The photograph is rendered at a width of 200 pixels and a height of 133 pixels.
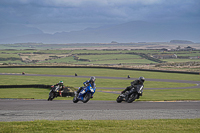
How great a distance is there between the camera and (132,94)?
21797 millimetres

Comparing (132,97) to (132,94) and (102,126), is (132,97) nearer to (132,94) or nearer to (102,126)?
(132,94)

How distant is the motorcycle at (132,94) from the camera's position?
2110 centimetres

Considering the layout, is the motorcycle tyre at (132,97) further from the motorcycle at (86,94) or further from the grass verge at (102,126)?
the grass verge at (102,126)

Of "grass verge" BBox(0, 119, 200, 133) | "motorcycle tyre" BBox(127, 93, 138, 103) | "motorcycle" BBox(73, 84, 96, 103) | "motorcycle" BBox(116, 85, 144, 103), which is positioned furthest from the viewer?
"motorcycle tyre" BBox(127, 93, 138, 103)

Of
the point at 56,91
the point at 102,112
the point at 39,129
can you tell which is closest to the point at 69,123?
the point at 39,129

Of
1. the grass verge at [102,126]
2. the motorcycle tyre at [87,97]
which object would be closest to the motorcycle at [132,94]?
the motorcycle tyre at [87,97]

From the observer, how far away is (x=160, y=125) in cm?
1352

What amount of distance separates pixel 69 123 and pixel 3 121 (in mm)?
3396

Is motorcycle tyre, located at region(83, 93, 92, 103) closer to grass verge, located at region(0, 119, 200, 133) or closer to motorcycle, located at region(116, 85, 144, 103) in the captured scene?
motorcycle, located at region(116, 85, 144, 103)

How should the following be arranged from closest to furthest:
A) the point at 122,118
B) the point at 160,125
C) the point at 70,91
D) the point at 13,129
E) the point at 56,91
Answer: the point at 13,129 → the point at 160,125 → the point at 122,118 → the point at 56,91 → the point at 70,91

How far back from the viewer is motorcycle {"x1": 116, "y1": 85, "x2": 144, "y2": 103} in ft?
69.2

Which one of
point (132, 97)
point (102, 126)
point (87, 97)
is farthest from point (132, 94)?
point (102, 126)

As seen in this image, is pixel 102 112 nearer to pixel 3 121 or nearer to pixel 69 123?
pixel 69 123

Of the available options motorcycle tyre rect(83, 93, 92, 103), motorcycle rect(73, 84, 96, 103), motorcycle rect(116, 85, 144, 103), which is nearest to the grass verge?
motorcycle rect(73, 84, 96, 103)
